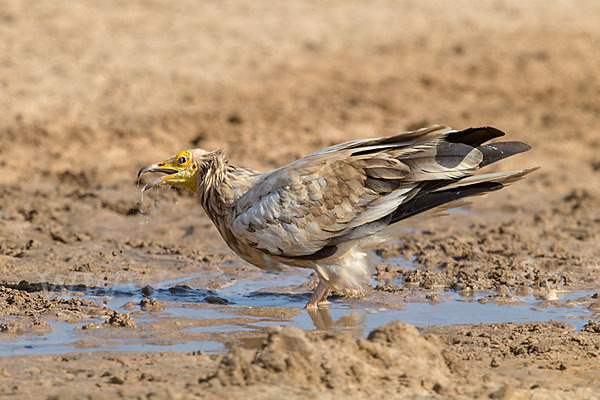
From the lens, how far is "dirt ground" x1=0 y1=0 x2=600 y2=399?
4.89 m

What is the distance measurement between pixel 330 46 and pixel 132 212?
7055 mm

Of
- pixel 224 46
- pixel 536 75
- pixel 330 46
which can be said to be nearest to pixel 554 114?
pixel 536 75

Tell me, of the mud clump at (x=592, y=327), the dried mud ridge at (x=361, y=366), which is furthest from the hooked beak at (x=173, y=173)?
the mud clump at (x=592, y=327)

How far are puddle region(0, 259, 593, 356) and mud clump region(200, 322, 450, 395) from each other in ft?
3.33

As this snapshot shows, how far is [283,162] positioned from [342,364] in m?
7.12

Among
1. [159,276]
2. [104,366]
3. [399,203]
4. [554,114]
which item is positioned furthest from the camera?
[554,114]

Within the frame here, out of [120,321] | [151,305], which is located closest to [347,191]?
[151,305]

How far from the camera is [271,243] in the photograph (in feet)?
21.3

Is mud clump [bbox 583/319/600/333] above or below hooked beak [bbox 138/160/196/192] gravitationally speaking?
below

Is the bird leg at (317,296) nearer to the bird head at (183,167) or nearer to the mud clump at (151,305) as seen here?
the mud clump at (151,305)

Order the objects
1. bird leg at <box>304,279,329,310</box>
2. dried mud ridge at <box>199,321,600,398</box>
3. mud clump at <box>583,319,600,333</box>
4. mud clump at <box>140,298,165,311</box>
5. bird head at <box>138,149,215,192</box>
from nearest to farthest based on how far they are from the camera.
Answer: dried mud ridge at <box>199,321,600,398</box>, mud clump at <box>583,319,600,333</box>, mud clump at <box>140,298,165,311</box>, bird leg at <box>304,279,329,310</box>, bird head at <box>138,149,215,192</box>

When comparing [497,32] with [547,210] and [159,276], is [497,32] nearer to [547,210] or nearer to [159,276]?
[547,210]

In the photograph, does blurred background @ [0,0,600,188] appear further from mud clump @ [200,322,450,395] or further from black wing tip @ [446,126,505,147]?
mud clump @ [200,322,450,395]

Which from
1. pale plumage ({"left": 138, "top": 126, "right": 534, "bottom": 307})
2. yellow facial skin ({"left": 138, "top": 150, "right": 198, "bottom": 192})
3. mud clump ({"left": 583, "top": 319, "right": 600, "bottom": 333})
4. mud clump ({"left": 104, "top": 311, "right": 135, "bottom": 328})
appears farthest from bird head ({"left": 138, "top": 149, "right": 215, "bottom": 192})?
mud clump ({"left": 583, "top": 319, "right": 600, "bottom": 333})
